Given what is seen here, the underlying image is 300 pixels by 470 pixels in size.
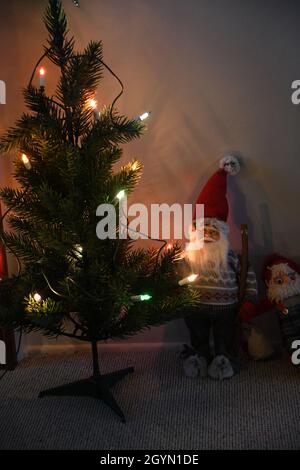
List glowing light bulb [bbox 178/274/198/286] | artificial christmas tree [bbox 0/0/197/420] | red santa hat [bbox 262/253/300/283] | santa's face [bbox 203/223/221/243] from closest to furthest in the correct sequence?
artificial christmas tree [bbox 0/0/197/420] → glowing light bulb [bbox 178/274/198/286] → santa's face [bbox 203/223/221/243] → red santa hat [bbox 262/253/300/283]

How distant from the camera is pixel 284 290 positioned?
1.75 m

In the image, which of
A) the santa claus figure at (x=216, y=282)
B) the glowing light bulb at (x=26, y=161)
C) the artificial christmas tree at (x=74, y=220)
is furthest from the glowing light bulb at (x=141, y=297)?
the glowing light bulb at (x=26, y=161)

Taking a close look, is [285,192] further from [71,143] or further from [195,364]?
[71,143]

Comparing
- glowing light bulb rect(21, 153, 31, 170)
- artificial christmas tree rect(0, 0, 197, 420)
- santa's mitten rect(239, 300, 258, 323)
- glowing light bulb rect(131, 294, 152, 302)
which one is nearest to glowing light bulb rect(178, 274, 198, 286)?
artificial christmas tree rect(0, 0, 197, 420)

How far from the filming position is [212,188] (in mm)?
1689

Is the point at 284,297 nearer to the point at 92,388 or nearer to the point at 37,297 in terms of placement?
the point at 92,388

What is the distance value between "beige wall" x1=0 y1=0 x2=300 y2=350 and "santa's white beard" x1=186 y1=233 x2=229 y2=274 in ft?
0.59

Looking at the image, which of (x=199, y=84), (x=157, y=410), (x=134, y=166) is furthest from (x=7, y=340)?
(x=199, y=84)

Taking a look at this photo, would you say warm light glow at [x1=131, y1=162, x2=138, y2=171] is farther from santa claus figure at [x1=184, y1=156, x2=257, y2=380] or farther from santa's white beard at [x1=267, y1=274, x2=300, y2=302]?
santa's white beard at [x1=267, y1=274, x2=300, y2=302]

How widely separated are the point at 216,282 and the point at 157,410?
0.44 metres

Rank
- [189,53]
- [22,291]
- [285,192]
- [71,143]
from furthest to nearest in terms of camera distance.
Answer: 1. [285,192]
2. [189,53]
3. [22,291]
4. [71,143]

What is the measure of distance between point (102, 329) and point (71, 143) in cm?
56

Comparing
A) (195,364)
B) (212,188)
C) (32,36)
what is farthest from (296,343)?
(32,36)

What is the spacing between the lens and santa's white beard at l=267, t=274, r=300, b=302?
174cm
